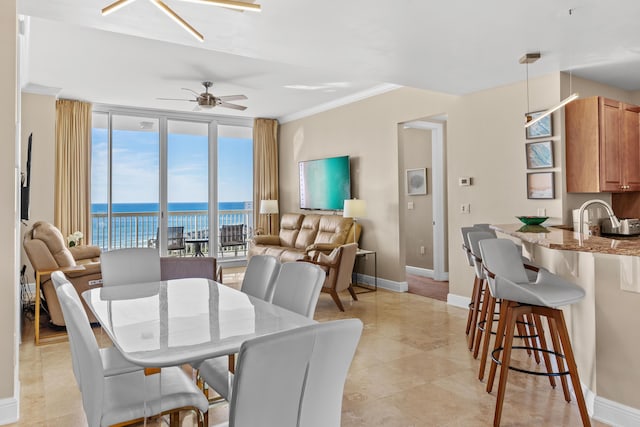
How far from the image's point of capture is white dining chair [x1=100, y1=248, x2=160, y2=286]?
10.8ft

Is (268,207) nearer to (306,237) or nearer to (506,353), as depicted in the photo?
(306,237)

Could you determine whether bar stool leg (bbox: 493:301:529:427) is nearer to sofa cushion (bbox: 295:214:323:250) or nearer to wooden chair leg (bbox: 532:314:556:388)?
wooden chair leg (bbox: 532:314:556:388)

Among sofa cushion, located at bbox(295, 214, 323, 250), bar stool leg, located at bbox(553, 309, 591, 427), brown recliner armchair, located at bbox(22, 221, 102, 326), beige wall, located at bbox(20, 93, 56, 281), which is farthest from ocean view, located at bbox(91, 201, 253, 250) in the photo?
bar stool leg, located at bbox(553, 309, 591, 427)

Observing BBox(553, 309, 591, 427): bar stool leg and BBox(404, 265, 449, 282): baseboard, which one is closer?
BBox(553, 309, 591, 427): bar stool leg

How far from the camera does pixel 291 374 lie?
1275mm

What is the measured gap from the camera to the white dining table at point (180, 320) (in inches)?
65.2

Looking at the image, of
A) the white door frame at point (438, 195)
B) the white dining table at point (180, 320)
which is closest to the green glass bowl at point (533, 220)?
the white dining table at point (180, 320)

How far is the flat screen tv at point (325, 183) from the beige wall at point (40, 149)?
3.83m

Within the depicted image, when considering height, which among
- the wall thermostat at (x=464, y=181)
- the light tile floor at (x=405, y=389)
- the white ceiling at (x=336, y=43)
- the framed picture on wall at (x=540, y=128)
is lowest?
the light tile floor at (x=405, y=389)

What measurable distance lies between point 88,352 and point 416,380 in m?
2.21

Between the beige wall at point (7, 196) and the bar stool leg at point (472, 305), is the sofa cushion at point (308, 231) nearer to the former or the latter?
the bar stool leg at point (472, 305)

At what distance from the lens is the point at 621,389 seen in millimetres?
2361

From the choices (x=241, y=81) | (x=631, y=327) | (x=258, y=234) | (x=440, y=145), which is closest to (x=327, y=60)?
(x=241, y=81)

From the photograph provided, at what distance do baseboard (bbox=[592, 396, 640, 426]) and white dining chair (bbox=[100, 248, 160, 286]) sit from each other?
3143mm
